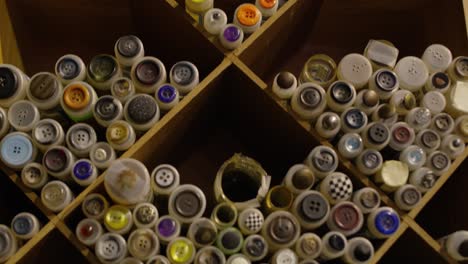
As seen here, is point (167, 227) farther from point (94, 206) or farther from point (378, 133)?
point (378, 133)

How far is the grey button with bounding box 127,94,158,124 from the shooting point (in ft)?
2.70

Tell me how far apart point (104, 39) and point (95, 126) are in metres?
0.27

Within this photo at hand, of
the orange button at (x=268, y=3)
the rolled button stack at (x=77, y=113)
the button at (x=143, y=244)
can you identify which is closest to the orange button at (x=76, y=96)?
the rolled button stack at (x=77, y=113)

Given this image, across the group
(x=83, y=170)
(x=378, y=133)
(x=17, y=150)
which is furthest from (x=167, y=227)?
(x=378, y=133)

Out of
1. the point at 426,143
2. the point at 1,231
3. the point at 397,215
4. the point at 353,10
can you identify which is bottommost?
the point at 1,231

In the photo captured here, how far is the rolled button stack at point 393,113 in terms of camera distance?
0.84m

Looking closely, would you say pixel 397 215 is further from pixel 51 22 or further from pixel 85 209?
pixel 51 22

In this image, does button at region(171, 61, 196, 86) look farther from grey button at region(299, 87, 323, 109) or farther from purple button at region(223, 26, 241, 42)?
grey button at region(299, 87, 323, 109)

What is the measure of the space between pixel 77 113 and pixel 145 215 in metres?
0.20

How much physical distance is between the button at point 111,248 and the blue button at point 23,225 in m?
0.11

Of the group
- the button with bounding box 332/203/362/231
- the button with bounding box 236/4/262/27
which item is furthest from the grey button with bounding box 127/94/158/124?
the button with bounding box 332/203/362/231

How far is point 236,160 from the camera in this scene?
904mm

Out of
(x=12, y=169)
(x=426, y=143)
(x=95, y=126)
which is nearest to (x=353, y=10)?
(x=426, y=143)

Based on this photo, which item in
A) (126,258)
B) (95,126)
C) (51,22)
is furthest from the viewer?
(51,22)
